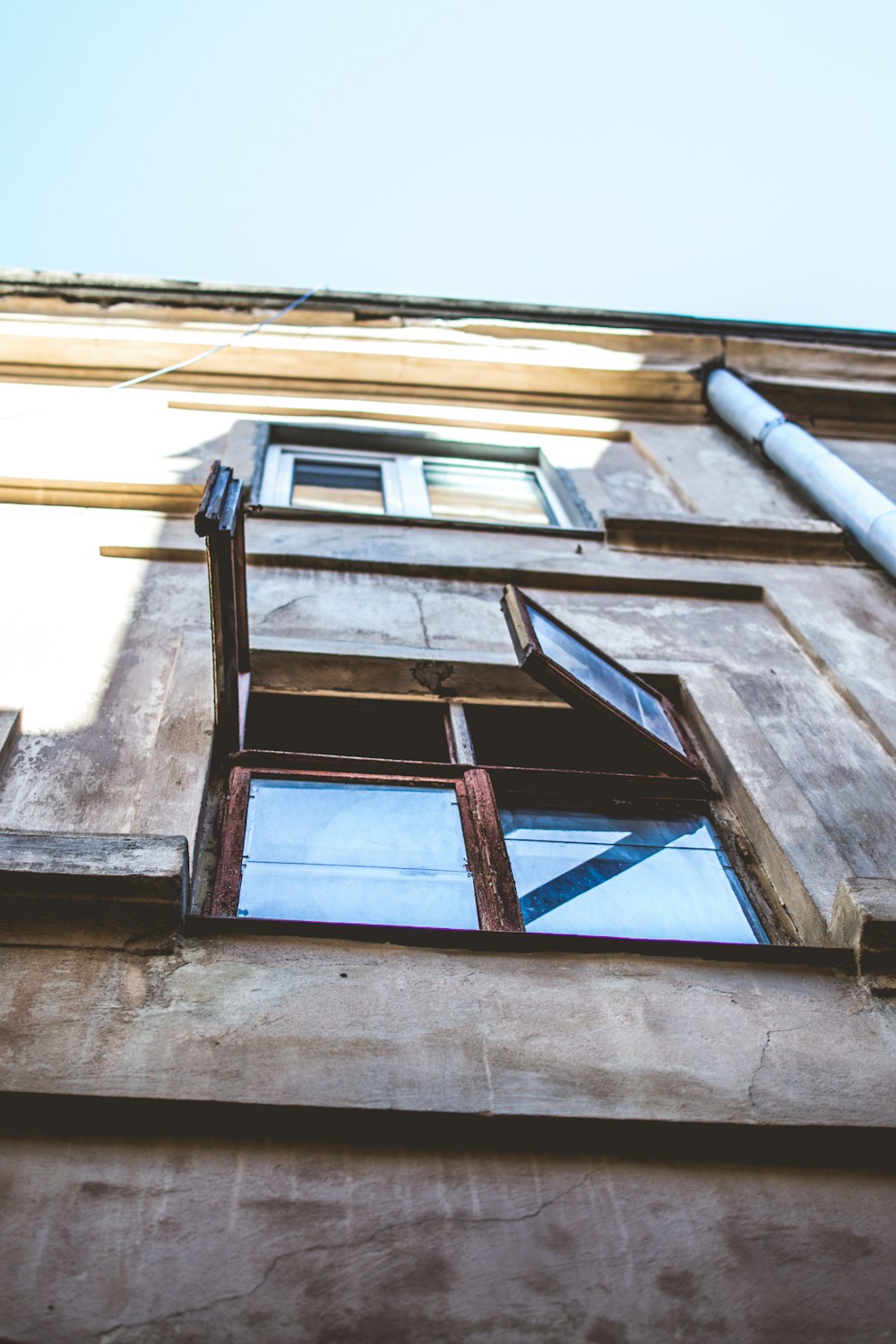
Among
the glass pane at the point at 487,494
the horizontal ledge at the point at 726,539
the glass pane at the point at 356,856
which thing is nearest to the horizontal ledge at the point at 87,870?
the glass pane at the point at 356,856

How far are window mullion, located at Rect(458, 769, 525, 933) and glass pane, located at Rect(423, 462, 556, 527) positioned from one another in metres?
3.54

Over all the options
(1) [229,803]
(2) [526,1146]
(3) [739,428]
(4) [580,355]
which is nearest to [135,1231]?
(2) [526,1146]

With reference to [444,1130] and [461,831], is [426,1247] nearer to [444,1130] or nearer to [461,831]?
[444,1130]

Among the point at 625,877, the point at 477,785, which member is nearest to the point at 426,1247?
the point at 625,877

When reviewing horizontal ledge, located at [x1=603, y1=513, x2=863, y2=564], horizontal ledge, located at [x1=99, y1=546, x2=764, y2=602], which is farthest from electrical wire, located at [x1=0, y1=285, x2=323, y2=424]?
horizontal ledge, located at [x1=603, y1=513, x2=863, y2=564]

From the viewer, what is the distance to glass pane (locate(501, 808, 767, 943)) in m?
3.95

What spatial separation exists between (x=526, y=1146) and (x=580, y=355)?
293 inches

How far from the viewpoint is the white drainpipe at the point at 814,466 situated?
660 centimetres

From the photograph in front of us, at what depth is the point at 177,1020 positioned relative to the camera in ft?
9.70

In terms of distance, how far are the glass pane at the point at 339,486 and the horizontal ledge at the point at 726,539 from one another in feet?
5.84

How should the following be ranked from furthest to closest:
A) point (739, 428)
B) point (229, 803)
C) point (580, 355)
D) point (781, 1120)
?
point (580, 355), point (739, 428), point (229, 803), point (781, 1120)

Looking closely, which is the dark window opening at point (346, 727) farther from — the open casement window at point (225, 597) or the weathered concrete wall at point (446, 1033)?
the weathered concrete wall at point (446, 1033)

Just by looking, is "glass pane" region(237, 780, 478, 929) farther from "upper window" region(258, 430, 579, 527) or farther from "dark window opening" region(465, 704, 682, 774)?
"upper window" region(258, 430, 579, 527)

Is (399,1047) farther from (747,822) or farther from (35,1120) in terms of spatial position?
(747,822)
